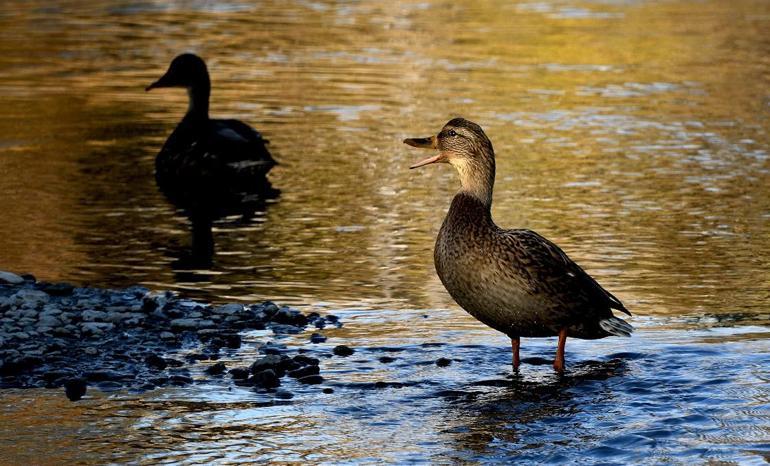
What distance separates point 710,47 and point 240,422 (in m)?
26.6

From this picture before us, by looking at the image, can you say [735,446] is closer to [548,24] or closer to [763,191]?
[763,191]

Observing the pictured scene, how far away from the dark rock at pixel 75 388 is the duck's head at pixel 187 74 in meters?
11.3

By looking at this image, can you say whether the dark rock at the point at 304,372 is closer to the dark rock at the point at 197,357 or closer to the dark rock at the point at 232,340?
the dark rock at the point at 197,357

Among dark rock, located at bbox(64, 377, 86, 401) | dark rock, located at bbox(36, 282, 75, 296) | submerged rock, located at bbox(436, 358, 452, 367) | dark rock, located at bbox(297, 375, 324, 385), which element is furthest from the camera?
dark rock, located at bbox(36, 282, 75, 296)

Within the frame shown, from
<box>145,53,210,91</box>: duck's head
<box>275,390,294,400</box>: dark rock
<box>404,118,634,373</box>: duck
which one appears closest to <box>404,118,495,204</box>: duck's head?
<box>404,118,634,373</box>: duck

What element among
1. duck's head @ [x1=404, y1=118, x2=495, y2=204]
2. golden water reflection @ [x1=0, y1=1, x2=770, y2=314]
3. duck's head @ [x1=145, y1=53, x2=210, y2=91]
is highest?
duck's head @ [x1=404, y1=118, x2=495, y2=204]

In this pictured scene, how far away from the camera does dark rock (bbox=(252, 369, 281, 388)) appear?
9.53 meters

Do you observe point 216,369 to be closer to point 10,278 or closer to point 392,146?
point 10,278

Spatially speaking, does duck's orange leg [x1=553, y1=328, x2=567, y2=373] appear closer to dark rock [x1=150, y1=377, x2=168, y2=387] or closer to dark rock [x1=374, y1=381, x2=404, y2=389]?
dark rock [x1=374, y1=381, x2=404, y2=389]

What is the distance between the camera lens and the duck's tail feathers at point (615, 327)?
10.3 m

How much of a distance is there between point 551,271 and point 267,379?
2.17 m

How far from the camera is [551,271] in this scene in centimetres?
1000

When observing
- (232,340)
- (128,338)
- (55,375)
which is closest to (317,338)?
(232,340)

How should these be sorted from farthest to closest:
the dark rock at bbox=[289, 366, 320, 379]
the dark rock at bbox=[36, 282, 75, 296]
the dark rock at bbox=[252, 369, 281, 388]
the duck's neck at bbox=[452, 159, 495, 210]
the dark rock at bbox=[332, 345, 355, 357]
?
the dark rock at bbox=[36, 282, 75, 296], the duck's neck at bbox=[452, 159, 495, 210], the dark rock at bbox=[332, 345, 355, 357], the dark rock at bbox=[289, 366, 320, 379], the dark rock at bbox=[252, 369, 281, 388]
